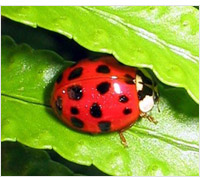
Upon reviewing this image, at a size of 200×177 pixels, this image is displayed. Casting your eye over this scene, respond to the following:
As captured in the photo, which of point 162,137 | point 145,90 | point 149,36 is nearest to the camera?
point 149,36

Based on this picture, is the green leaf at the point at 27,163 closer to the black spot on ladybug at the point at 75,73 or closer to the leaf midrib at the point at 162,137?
the leaf midrib at the point at 162,137

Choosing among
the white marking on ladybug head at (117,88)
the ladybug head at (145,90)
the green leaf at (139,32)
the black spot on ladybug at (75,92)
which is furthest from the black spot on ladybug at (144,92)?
the green leaf at (139,32)

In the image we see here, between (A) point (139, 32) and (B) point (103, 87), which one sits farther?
(B) point (103, 87)

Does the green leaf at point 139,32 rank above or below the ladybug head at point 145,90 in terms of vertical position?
above

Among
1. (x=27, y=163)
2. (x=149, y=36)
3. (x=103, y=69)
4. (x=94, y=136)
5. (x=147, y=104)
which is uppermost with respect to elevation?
(x=149, y=36)

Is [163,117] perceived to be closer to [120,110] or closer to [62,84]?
[120,110]

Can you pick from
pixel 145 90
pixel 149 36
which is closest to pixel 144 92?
pixel 145 90

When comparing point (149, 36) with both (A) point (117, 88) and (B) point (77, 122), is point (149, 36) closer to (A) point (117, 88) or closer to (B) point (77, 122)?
(A) point (117, 88)

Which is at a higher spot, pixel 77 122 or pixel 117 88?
pixel 117 88
